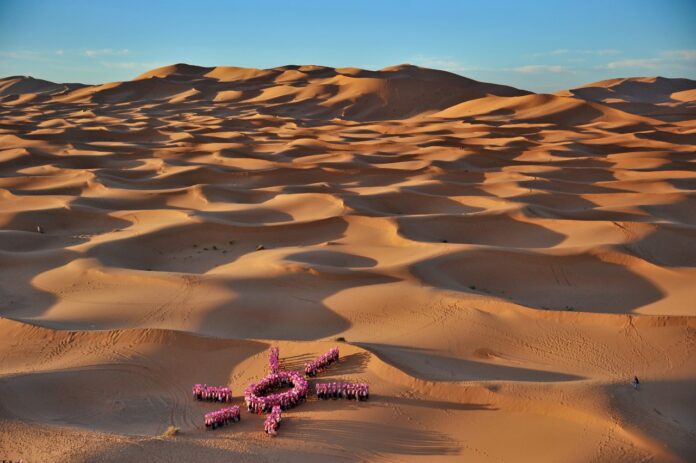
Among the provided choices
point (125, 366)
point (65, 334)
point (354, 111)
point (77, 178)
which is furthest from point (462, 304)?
point (354, 111)

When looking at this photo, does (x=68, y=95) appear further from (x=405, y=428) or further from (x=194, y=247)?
(x=405, y=428)

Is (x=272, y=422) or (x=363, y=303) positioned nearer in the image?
(x=272, y=422)

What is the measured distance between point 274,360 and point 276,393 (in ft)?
1.25

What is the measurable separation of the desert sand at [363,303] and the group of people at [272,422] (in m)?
0.06

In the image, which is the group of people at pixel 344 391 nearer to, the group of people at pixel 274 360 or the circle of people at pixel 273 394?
the circle of people at pixel 273 394

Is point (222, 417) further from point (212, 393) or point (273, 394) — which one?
point (273, 394)

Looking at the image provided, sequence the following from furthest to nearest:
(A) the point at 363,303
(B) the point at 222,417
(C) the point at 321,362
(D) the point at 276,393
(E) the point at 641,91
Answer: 1. (E) the point at 641,91
2. (A) the point at 363,303
3. (C) the point at 321,362
4. (D) the point at 276,393
5. (B) the point at 222,417

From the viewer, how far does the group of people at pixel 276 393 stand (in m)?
4.04

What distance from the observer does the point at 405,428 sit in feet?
12.6

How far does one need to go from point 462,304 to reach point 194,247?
4111 mm

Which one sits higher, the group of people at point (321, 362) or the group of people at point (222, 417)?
the group of people at point (321, 362)

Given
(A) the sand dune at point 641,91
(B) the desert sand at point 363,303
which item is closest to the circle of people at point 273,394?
(B) the desert sand at point 363,303

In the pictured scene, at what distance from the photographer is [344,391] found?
4.16 meters

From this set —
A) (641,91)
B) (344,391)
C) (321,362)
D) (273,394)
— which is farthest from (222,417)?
(641,91)
